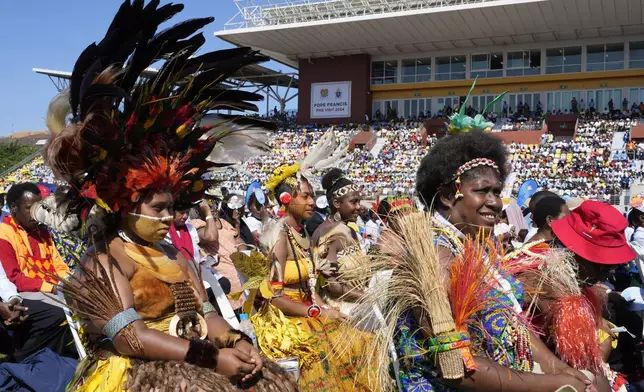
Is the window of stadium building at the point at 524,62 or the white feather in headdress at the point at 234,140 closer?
the white feather in headdress at the point at 234,140

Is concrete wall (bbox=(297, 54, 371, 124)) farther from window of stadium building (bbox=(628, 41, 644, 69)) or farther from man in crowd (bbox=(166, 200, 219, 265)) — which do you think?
man in crowd (bbox=(166, 200, 219, 265))

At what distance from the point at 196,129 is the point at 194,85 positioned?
26 centimetres

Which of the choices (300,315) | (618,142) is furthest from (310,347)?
(618,142)

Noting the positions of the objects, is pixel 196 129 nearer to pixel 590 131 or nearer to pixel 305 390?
pixel 305 390

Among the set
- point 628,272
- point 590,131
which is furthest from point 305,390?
point 590,131

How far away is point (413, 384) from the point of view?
279 cm

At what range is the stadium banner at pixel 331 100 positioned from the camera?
44719 millimetres

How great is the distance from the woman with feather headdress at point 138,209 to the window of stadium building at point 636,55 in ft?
131

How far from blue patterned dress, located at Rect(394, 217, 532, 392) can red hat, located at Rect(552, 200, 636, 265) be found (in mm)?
611

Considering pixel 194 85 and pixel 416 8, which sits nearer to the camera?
pixel 194 85

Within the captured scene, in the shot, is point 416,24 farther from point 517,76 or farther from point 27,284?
point 27,284

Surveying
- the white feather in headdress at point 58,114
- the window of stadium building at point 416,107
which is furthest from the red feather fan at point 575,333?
the window of stadium building at point 416,107

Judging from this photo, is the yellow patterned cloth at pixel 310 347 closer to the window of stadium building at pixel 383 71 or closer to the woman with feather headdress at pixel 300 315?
the woman with feather headdress at pixel 300 315

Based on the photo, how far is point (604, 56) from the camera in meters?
38.8
